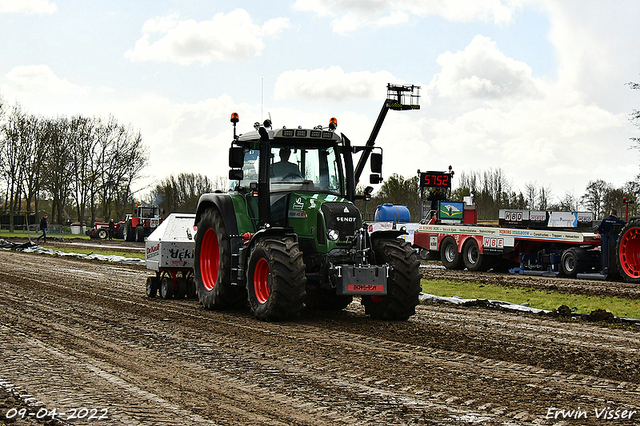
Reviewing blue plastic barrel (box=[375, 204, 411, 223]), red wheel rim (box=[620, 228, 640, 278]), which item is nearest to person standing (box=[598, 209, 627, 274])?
red wheel rim (box=[620, 228, 640, 278])

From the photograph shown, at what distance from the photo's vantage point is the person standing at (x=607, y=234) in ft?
58.9

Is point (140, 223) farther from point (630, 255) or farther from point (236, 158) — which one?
point (236, 158)

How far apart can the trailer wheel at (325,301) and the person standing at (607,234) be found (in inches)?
383

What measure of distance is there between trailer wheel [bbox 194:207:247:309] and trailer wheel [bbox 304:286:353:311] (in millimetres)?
1035

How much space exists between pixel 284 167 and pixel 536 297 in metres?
6.58

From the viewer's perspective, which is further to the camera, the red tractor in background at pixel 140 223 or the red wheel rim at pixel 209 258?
the red tractor in background at pixel 140 223

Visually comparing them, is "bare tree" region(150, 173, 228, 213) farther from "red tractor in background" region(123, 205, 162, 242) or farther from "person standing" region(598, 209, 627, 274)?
"person standing" region(598, 209, 627, 274)

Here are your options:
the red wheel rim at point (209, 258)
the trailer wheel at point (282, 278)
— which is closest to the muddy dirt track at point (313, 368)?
the trailer wheel at point (282, 278)

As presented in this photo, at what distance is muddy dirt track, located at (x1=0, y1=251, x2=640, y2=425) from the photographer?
5.02 metres

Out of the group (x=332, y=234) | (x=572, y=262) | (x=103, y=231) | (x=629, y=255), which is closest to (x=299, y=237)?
(x=332, y=234)

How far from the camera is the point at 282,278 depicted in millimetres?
9055

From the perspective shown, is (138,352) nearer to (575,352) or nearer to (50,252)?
(575,352)

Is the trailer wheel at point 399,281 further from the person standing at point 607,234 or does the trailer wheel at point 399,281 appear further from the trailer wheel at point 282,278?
the person standing at point 607,234
